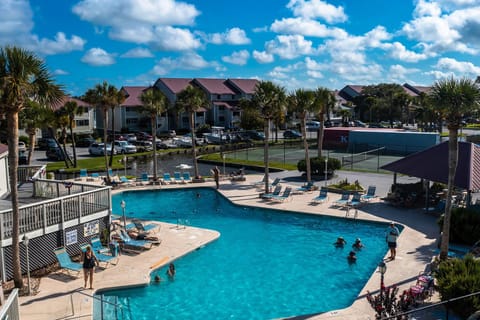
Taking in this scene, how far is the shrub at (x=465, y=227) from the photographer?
19.3m

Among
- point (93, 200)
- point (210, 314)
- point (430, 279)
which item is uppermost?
point (93, 200)

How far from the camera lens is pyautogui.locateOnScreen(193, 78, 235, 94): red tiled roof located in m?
83.4

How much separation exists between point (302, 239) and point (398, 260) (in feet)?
17.6

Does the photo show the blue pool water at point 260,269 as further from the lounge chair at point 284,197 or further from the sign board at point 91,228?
the sign board at point 91,228

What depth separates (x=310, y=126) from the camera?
82.2m

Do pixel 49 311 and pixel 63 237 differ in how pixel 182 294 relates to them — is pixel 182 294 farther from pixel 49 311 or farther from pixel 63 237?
pixel 63 237

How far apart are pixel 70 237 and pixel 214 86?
225ft

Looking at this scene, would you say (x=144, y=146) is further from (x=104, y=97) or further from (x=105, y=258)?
(x=105, y=258)

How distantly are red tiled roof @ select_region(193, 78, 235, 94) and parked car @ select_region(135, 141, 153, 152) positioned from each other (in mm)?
26233

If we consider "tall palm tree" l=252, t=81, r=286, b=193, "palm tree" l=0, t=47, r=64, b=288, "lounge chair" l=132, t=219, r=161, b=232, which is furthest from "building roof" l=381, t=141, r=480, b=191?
"palm tree" l=0, t=47, r=64, b=288

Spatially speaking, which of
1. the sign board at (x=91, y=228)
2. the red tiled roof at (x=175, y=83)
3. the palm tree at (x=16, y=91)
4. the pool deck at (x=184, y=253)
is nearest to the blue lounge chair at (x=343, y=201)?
the pool deck at (x=184, y=253)

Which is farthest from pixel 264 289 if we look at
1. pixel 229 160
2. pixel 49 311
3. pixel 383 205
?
pixel 229 160

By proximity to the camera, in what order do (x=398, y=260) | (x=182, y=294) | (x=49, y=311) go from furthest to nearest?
1. (x=398, y=260)
2. (x=182, y=294)
3. (x=49, y=311)

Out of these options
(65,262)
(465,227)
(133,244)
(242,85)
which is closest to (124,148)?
(133,244)
